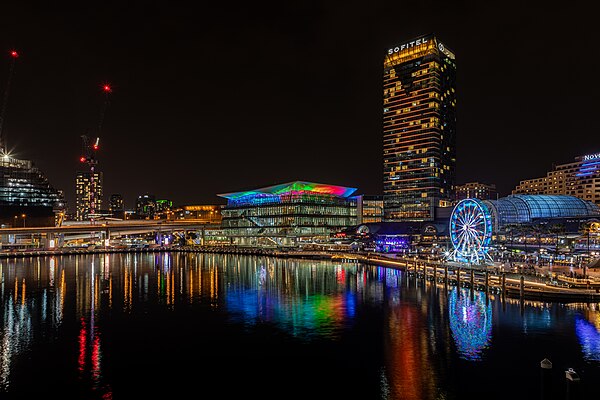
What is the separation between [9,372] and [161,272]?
190 ft

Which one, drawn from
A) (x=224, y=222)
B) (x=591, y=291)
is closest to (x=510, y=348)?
(x=591, y=291)

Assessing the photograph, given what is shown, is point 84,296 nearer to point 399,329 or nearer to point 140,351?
point 140,351

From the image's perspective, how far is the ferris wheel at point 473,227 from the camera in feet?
245

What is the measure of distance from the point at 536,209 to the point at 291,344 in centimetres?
12577

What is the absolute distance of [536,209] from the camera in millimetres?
139625

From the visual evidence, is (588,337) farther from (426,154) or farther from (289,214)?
(426,154)

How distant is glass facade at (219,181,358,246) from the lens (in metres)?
166

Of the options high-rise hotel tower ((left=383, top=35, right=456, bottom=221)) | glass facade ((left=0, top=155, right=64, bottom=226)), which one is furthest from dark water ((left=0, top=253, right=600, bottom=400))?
high-rise hotel tower ((left=383, top=35, right=456, bottom=221))

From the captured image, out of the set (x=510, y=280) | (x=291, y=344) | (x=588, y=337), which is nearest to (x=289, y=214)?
(x=510, y=280)

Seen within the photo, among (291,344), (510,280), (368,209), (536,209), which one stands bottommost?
(291,344)

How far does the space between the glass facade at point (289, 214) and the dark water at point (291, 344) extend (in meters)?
102

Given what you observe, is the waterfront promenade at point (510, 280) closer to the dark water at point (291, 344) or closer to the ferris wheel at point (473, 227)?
the dark water at point (291, 344)

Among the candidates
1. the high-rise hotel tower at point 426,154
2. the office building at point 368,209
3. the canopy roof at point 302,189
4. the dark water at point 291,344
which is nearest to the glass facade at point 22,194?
the canopy roof at point 302,189

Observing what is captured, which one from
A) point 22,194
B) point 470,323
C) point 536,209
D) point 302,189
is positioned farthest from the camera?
point 22,194
